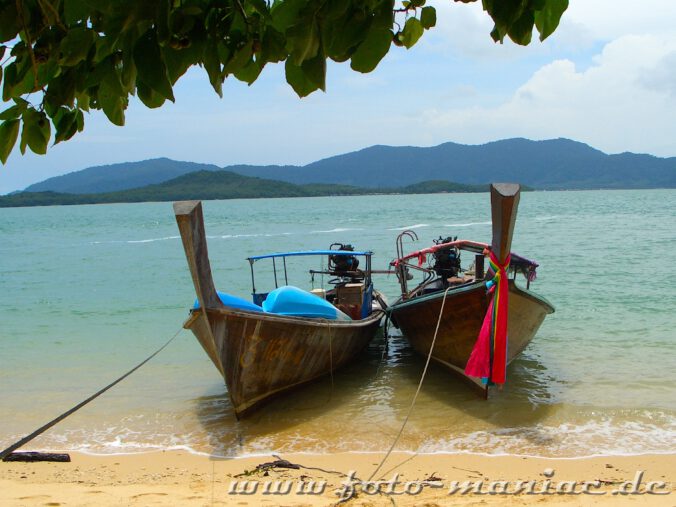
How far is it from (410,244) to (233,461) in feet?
91.6

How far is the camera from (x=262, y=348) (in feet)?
24.1

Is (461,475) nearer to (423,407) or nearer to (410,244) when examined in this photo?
(423,407)

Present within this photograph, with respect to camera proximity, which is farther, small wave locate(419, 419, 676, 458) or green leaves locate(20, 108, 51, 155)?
small wave locate(419, 419, 676, 458)

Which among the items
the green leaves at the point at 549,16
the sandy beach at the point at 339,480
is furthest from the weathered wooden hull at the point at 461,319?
the green leaves at the point at 549,16

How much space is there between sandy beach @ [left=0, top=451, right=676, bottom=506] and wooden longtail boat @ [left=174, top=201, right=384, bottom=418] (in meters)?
1.11

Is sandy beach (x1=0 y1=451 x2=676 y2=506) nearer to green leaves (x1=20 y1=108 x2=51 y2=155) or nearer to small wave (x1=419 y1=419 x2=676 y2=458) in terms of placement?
small wave (x1=419 y1=419 x2=676 y2=458)

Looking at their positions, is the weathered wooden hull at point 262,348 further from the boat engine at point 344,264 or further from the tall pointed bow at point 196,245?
the boat engine at point 344,264

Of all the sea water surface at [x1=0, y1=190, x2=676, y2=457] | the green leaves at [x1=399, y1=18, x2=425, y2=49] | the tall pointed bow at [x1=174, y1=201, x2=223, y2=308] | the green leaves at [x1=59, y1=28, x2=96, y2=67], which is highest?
the green leaves at [x1=399, y1=18, x2=425, y2=49]

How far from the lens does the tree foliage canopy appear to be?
1428 millimetres

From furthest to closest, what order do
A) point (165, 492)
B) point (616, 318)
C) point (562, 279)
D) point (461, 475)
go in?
point (562, 279)
point (616, 318)
point (461, 475)
point (165, 492)

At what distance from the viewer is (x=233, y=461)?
6402 millimetres

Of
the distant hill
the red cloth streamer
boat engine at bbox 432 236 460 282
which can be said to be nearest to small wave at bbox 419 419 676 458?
the red cloth streamer

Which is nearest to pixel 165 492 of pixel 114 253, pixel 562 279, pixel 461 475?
pixel 461 475

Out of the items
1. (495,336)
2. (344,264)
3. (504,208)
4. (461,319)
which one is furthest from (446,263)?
(504,208)
